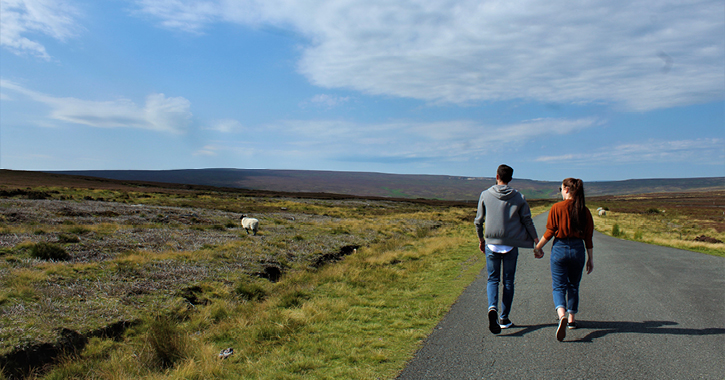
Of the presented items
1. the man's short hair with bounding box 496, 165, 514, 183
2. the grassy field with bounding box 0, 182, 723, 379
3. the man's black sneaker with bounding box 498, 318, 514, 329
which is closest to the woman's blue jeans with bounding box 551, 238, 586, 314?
the man's black sneaker with bounding box 498, 318, 514, 329

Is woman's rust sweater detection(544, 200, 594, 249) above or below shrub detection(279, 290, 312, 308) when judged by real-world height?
above

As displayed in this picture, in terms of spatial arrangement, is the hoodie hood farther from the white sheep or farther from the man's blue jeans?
the white sheep

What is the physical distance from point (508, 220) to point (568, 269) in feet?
3.56

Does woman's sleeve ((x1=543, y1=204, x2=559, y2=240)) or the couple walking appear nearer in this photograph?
the couple walking

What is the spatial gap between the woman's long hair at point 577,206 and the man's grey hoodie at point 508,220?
21.1 inches

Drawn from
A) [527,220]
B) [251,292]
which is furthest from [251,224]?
[527,220]

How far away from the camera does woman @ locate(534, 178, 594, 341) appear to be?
5.18m

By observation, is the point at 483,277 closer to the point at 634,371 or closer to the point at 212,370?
the point at 634,371

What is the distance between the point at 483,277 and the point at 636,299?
140 inches

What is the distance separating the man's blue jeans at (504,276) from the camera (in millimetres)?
5551

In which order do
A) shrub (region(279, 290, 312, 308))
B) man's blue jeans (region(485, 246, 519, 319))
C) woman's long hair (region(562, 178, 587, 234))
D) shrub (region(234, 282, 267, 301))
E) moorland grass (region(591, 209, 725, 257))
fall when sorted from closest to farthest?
woman's long hair (region(562, 178, 587, 234))
man's blue jeans (region(485, 246, 519, 319))
shrub (region(279, 290, 312, 308))
shrub (region(234, 282, 267, 301))
moorland grass (region(591, 209, 725, 257))

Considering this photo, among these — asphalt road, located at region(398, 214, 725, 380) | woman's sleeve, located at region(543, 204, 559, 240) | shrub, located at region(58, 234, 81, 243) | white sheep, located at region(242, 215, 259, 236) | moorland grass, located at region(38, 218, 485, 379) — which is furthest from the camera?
white sheep, located at region(242, 215, 259, 236)

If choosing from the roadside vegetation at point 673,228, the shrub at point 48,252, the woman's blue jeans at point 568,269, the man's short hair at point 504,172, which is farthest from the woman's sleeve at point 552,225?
the roadside vegetation at point 673,228

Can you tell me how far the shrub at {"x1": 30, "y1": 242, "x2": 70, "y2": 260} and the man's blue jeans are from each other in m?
12.3
